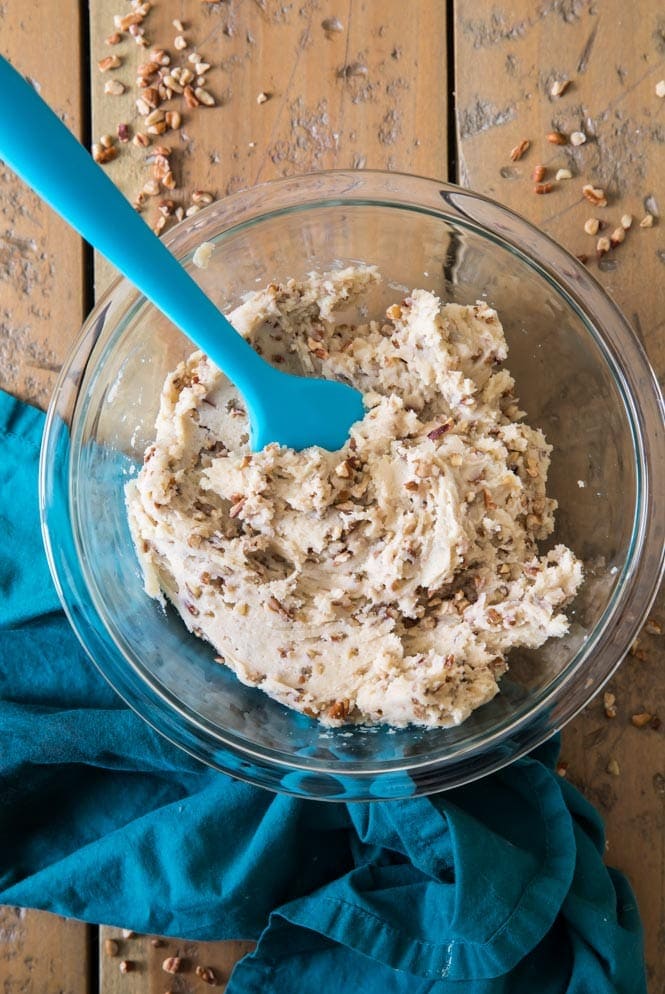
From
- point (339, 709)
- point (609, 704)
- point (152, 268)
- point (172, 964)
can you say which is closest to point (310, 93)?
point (152, 268)

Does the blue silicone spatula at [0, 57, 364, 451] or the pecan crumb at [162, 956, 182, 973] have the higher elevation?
the blue silicone spatula at [0, 57, 364, 451]

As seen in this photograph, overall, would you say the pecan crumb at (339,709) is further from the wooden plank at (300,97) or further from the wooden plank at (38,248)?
the wooden plank at (38,248)

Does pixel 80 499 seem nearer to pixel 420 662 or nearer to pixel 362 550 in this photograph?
pixel 362 550

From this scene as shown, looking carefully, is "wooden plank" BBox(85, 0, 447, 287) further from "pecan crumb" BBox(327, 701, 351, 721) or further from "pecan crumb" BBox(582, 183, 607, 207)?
"pecan crumb" BBox(327, 701, 351, 721)

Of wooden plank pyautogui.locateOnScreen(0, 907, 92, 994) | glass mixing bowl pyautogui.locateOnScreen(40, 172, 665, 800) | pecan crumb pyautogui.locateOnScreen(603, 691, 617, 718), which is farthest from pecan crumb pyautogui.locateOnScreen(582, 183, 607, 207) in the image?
wooden plank pyautogui.locateOnScreen(0, 907, 92, 994)

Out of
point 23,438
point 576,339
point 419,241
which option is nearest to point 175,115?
point 419,241

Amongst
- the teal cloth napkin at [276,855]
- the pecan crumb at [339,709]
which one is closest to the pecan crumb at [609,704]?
the teal cloth napkin at [276,855]
